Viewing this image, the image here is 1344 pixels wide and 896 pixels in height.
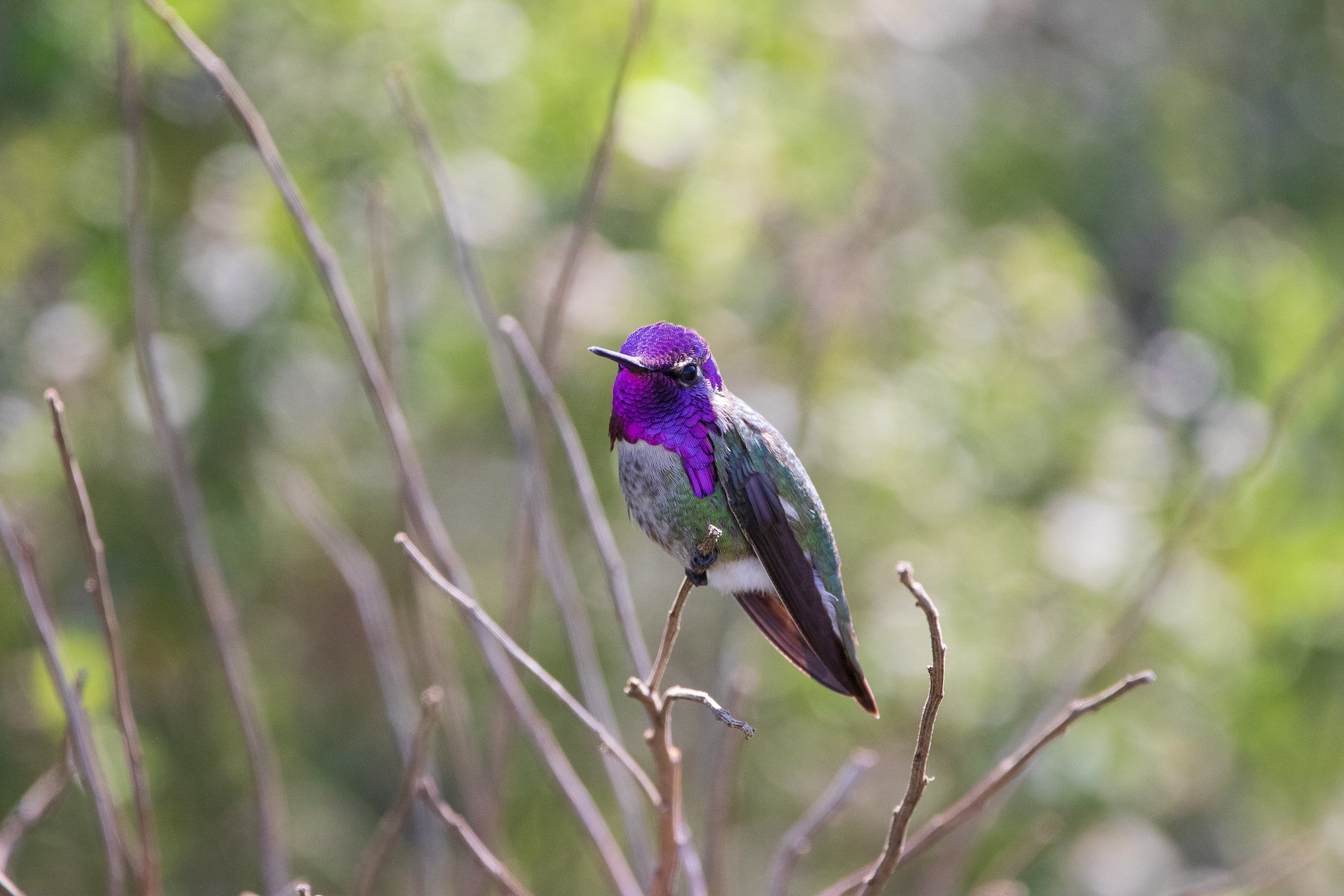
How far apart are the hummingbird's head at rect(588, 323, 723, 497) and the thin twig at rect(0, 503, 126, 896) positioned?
0.49 metres

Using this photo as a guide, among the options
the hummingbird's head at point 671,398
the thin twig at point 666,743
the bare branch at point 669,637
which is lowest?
the thin twig at point 666,743

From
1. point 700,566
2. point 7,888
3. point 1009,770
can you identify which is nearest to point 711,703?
point 700,566

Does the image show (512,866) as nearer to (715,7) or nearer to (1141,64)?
(715,7)

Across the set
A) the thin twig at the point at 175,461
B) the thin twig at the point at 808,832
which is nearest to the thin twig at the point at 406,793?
the thin twig at the point at 175,461

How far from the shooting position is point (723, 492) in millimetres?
982

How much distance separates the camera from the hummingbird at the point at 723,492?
0.91m

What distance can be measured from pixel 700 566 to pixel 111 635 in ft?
1.51

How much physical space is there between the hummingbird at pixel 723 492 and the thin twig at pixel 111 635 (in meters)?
0.40

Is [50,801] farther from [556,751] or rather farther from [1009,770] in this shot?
[1009,770]

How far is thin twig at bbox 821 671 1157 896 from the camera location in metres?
0.90

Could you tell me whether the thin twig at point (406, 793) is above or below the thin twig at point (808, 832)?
below

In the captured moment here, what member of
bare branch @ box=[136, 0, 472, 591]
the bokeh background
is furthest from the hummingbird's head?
the bokeh background

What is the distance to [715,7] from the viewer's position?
282 centimetres

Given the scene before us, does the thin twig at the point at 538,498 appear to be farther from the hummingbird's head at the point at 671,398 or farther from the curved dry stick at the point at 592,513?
the hummingbird's head at the point at 671,398
